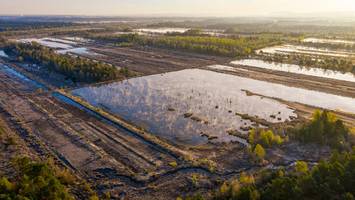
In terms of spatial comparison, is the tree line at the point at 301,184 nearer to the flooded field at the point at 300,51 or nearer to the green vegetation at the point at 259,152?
the green vegetation at the point at 259,152

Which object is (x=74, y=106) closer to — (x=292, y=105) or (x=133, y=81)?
(x=133, y=81)

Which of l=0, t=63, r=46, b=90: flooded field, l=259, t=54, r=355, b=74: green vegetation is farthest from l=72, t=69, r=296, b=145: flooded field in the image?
l=259, t=54, r=355, b=74: green vegetation

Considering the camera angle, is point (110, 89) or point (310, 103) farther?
point (110, 89)

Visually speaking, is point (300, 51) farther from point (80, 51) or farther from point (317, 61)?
point (80, 51)

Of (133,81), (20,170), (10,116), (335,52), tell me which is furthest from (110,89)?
(335,52)

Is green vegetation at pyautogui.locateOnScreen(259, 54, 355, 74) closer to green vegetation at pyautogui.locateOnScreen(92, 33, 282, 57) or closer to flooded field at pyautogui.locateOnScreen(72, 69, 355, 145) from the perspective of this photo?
green vegetation at pyautogui.locateOnScreen(92, 33, 282, 57)

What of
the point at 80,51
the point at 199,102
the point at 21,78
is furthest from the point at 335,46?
the point at 21,78
